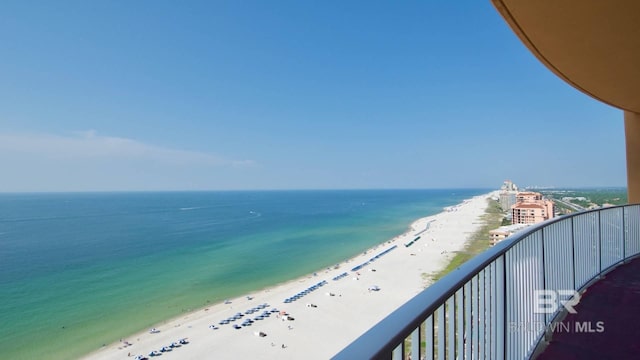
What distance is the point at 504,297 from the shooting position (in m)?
1.59

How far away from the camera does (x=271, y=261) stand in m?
23.9

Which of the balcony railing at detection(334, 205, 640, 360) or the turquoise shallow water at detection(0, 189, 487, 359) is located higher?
the balcony railing at detection(334, 205, 640, 360)

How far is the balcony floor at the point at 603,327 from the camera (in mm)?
1979

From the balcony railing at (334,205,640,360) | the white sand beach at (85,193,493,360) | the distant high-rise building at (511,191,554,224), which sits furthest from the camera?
the distant high-rise building at (511,191,554,224)

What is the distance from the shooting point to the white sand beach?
11125 mm

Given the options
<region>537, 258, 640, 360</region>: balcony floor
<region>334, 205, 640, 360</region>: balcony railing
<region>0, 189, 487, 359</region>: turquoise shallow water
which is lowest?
<region>0, 189, 487, 359</region>: turquoise shallow water

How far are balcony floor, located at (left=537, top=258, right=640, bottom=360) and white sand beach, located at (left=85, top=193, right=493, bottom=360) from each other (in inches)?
168

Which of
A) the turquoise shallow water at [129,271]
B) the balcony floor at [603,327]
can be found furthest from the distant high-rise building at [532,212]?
the balcony floor at [603,327]

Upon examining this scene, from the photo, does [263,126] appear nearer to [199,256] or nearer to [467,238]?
[199,256]

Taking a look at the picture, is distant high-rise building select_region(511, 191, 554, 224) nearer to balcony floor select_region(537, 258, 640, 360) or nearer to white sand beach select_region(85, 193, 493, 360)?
white sand beach select_region(85, 193, 493, 360)

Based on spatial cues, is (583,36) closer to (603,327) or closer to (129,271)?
(603,327)

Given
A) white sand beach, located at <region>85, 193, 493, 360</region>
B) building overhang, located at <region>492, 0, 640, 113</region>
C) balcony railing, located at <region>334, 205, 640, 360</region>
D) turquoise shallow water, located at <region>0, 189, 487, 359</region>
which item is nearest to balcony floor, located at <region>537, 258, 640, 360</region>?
balcony railing, located at <region>334, 205, 640, 360</region>

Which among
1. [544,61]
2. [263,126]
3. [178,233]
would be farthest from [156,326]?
[263,126]

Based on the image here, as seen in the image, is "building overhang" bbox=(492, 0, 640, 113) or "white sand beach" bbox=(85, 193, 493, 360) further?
"white sand beach" bbox=(85, 193, 493, 360)
